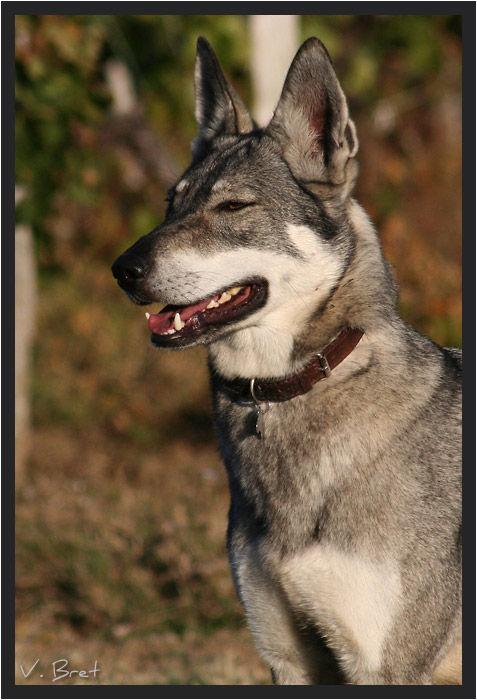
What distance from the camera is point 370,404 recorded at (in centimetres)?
332

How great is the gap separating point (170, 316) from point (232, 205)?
20.7 inches

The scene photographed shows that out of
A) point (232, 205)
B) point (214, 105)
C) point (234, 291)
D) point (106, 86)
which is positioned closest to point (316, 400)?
point (234, 291)

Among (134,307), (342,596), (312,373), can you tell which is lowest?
(134,307)

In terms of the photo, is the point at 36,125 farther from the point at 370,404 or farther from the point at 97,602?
the point at 370,404

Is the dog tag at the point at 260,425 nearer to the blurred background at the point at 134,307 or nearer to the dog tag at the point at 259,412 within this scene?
the dog tag at the point at 259,412

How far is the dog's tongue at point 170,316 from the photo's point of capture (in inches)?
128

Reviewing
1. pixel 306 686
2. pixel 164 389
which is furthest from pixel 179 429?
pixel 306 686

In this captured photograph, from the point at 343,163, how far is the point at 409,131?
30.7 ft

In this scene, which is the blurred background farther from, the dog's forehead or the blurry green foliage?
the dog's forehead

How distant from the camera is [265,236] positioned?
130 inches

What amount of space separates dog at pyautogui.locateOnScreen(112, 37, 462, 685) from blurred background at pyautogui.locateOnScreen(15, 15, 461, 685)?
68 centimetres

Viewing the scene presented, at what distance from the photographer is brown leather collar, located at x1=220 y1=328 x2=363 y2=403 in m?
3.29

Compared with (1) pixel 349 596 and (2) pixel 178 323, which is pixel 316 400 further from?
(1) pixel 349 596

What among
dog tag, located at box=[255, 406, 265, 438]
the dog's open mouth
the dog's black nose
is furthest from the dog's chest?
the dog's black nose
